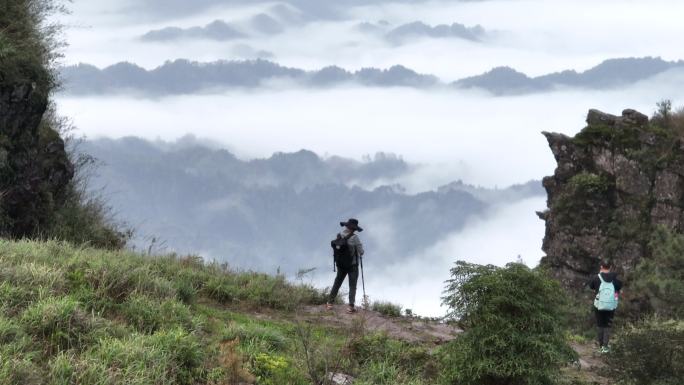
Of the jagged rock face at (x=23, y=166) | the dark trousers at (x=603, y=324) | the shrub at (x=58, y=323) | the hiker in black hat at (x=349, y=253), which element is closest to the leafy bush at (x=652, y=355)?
the dark trousers at (x=603, y=324)

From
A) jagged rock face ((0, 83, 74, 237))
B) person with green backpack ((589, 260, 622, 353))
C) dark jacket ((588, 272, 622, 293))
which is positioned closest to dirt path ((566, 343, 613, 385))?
person with green backpack ((589, 260, 622, 353))

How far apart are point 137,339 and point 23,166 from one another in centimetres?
1439

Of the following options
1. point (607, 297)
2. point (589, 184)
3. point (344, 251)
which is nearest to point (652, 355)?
point (607, 297)

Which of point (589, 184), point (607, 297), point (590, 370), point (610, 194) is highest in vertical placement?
point (589, 184)

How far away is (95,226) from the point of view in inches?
1011

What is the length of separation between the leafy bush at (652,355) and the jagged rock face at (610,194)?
1039 inches

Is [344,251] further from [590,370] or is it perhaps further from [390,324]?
[590,370]

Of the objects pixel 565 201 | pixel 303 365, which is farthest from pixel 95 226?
pixel 565 201

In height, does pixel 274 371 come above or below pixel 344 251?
below

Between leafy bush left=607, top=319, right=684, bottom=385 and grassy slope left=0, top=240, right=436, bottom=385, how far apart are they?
365 centimetres

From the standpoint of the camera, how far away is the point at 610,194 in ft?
135

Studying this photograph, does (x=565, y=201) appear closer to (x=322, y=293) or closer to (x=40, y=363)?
(x=322, y=293)

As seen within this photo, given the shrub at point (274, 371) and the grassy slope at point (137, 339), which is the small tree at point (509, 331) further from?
the shrub at point (274, 371)

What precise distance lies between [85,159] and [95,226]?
18.8ft
